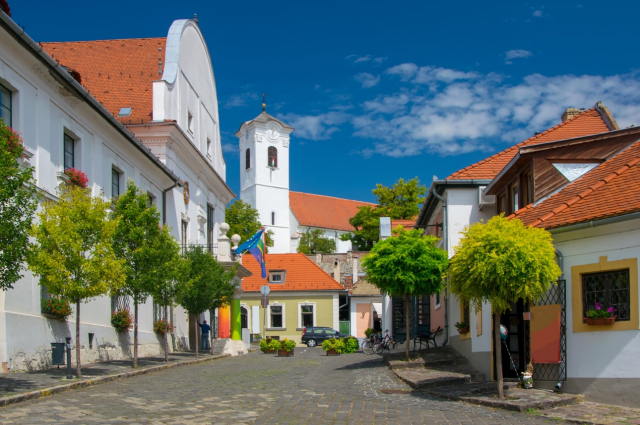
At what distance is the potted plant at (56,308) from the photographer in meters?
17.0

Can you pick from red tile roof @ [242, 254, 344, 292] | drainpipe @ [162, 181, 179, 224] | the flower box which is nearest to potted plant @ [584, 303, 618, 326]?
the flower box

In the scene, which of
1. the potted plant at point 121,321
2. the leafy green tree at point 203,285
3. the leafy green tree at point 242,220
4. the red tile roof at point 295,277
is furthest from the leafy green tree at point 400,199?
the potted plant at point 121,321

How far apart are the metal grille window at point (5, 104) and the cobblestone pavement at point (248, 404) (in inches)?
258

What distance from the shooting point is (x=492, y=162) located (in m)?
23.4

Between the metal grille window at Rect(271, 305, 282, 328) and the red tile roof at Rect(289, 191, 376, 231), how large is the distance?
51.3 metres

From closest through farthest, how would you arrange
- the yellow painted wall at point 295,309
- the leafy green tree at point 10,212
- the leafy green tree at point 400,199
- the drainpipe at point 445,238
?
the leafy green tree at point 10,212
the drainpipe at point 445,238
the yellow painted wall at point 295,309
the leafy green tree at point 400,199

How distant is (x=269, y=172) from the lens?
99.1 metres

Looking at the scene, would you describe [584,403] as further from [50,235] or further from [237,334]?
[237,334]

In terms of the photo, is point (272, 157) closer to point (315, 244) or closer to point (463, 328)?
point (315, 244)

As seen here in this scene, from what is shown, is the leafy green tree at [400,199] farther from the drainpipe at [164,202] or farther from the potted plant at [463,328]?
the potted plant at [463,328]

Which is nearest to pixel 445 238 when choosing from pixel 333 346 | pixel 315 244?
pixel 333 346

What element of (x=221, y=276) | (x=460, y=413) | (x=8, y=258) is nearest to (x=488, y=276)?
(x=460, y=413)

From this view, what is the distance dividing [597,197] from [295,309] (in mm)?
39882

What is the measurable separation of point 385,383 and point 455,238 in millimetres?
7904
